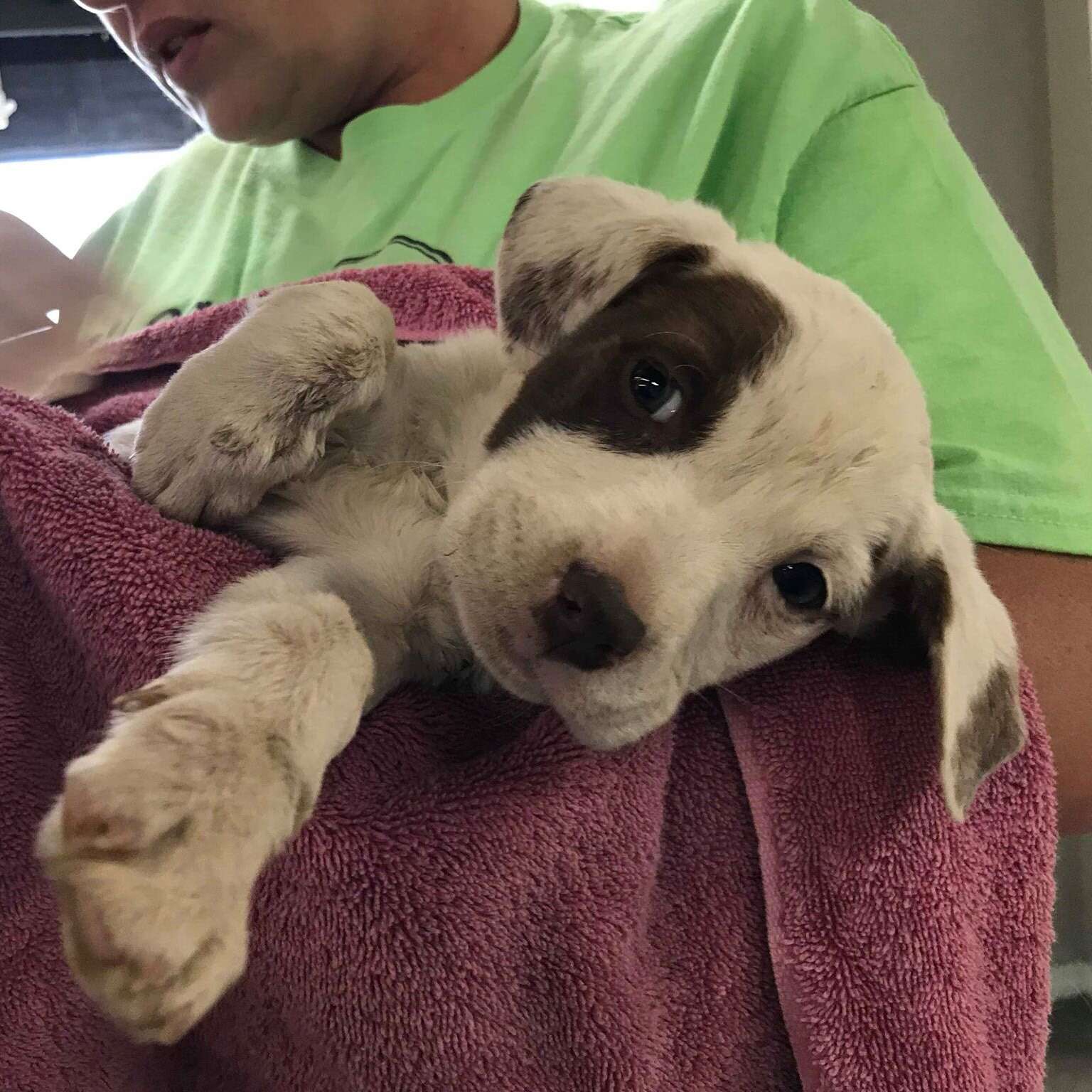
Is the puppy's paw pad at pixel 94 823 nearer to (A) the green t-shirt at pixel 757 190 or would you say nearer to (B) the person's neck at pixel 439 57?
(A) the green t-shirt at pixel 757 190

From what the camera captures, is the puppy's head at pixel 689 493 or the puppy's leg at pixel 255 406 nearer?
the puppy's head at pixel 689 493

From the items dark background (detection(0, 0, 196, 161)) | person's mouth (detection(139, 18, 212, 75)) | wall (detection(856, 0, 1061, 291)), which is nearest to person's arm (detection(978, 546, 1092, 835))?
person's mouth (detection(139, 18, 212, 75))

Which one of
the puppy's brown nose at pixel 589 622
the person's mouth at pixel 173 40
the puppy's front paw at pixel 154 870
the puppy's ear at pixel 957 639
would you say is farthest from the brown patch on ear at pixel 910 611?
the person's mouth at pixel 173 40

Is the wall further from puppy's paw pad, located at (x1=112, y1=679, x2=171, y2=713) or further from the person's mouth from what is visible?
puppy's paw pad, located at (x1=112, y1=679, x2=171, y2=713)

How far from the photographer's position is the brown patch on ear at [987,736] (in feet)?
3.24

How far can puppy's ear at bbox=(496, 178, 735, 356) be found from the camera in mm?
1202

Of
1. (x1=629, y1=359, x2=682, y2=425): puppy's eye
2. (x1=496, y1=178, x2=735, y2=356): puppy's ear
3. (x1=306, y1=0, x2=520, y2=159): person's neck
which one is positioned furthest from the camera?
(x1=306, y1=0, x2=520, y2=159): person's neck

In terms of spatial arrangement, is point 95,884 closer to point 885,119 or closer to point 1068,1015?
point 885,119

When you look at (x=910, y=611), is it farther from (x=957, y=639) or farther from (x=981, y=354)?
(x=981, y=354)

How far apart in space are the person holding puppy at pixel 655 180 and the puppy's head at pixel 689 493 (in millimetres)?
220

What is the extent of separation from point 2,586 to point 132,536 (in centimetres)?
16

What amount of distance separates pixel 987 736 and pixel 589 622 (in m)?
0.48

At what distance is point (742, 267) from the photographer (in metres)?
1.19

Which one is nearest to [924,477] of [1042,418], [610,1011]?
[1042,418]
